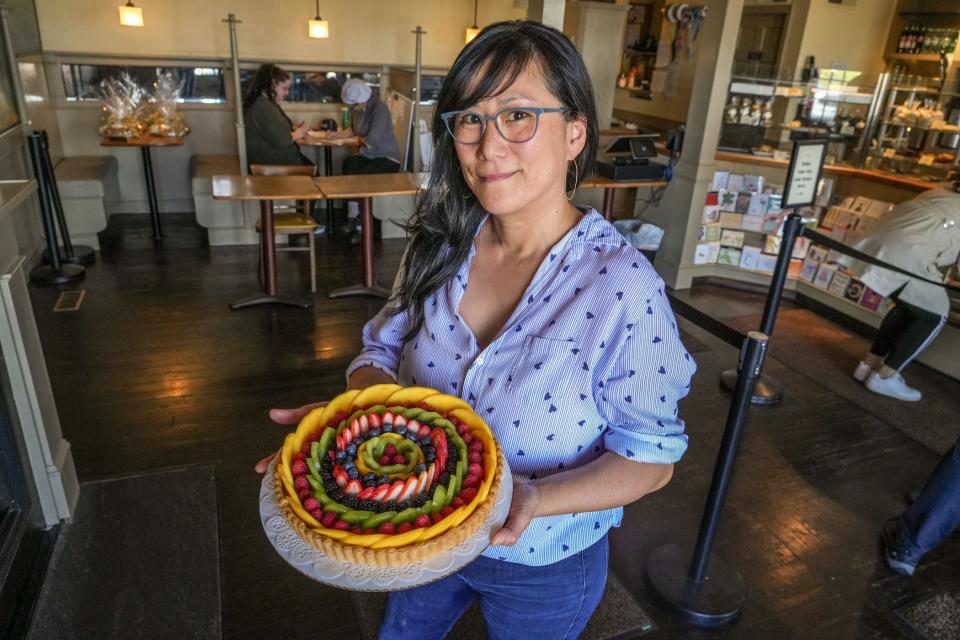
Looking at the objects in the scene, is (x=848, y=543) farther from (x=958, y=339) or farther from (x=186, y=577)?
(x=186, y=577)

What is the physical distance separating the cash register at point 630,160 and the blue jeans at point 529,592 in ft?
13.0

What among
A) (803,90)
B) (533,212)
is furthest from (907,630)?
(803,90)

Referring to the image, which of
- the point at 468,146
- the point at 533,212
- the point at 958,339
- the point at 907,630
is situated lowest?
the point at 907,630

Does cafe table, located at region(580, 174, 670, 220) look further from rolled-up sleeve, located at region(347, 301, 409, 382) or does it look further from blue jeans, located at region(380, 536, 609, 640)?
blue jeans, located at region(380, 536, 609, 640)

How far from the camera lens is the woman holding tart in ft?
3.52

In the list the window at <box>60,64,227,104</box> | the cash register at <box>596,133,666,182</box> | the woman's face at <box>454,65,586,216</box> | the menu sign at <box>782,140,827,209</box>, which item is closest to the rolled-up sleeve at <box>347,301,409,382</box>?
the woman's face at <box>454,65,586,216</box>

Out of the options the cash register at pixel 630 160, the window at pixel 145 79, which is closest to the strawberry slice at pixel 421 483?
the cash register at pixel 630 160

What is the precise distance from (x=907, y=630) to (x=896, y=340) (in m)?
1.99

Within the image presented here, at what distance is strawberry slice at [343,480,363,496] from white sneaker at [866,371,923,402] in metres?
3.66

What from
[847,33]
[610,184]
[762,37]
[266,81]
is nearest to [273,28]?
[266,81]

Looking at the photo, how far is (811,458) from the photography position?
10.5 feet

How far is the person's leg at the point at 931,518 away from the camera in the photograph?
2.43 m

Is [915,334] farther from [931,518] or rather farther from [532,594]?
[532,594]

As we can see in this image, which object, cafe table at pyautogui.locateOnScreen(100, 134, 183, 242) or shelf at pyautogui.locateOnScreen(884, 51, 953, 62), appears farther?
shelf at pyautogui.locateOnScreen(884, 51, 953, 62)
